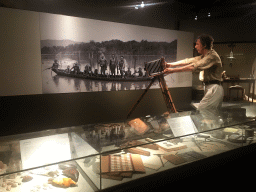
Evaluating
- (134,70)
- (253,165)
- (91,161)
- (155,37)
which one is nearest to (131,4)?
(155,37)

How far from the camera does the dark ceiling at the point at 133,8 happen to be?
13.8ft

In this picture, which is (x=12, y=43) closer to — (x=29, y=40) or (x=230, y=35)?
(x=29, y=40)

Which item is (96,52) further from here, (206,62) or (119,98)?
(206,62)

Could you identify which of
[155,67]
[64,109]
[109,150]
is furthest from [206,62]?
[64,109]

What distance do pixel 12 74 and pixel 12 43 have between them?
1.81ft

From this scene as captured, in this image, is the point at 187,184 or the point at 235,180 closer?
the point at 187,184

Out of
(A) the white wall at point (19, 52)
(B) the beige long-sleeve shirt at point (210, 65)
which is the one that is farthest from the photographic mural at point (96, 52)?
(B) the beige long-sleeve shirt at point (210, 65)

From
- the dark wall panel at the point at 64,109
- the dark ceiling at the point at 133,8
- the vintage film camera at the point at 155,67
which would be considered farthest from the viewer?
the dark ceiling at the point at 133,8

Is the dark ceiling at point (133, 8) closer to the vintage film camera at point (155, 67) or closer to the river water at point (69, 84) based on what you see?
the river water at point (69, 84)

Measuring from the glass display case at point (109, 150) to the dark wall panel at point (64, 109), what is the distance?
108 inches

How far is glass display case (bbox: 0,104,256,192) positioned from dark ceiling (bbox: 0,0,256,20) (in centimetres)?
325

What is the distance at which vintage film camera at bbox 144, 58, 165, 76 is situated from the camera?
2.72 meters

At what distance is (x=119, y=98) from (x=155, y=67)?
112 inches

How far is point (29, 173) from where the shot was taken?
1.27 metres
